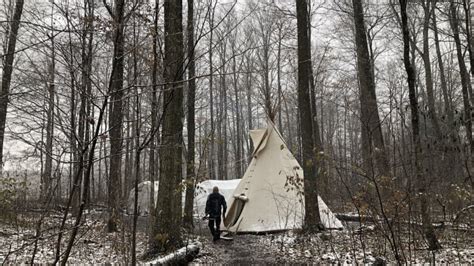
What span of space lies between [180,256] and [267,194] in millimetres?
4912

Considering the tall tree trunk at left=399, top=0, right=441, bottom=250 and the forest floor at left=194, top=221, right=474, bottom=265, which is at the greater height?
the tall tree trunk at left=399, top=0, right=441, bottom=250

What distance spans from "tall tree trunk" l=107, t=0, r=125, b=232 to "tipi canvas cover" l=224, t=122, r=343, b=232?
373 centimetres

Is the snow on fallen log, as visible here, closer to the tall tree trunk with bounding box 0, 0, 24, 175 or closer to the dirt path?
the dirt path

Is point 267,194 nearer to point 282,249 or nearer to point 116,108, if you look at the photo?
point 282,249

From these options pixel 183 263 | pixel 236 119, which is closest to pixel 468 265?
pixel 183 263

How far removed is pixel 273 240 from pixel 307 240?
4.07 ft

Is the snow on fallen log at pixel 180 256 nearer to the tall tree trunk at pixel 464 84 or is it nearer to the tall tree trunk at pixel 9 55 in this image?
the tall tree trunk at pixel 9 55

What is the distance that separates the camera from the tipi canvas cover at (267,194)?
9.92 meters

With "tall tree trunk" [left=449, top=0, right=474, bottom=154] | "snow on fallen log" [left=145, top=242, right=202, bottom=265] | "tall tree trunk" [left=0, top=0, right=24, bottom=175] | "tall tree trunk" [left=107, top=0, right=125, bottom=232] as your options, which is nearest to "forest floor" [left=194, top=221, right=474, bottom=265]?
"snow on fallen log" [left=145, top=242, right=202, bottom=265]

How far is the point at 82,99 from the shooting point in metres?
2.33

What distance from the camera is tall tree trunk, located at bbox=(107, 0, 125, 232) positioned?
6.80 feet

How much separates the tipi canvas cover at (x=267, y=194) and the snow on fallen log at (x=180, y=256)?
3.44m

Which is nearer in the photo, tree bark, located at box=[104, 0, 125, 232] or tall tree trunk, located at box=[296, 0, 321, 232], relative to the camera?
tree bark, located at box=[104, 0, 125, 232]

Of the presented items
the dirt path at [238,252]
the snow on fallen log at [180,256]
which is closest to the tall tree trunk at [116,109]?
the snow on fallen log at [180,256]
